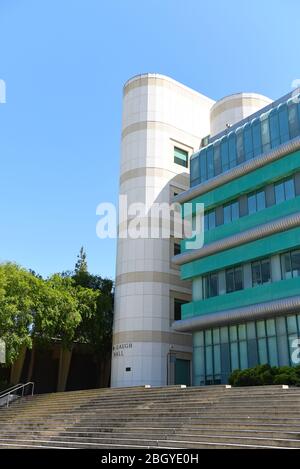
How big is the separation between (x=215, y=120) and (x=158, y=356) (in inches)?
966

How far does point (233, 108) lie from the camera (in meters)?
48.0

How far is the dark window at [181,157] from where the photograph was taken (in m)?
44.2

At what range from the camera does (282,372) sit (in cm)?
2566

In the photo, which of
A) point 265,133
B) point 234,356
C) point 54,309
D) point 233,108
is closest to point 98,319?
point 54,309

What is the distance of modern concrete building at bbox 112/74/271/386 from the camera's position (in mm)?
37719

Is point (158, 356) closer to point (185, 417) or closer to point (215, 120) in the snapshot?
point (185, 417)

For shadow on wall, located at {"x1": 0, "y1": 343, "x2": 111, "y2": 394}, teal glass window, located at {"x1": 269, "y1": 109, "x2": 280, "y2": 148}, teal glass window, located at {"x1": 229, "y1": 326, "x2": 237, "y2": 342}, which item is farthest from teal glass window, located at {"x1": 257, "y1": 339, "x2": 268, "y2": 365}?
shadow on wall, located at {"x1": 0, "y1": 343, "x2": 111, "y2": 394}

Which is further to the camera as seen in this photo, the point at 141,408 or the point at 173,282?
the point at 173,282

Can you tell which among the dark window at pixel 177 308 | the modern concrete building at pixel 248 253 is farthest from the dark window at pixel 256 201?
the dark window at pixel 177 308

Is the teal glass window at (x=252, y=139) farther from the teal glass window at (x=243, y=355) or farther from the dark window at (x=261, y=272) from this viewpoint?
the teal glass window at (x=243, y=355)

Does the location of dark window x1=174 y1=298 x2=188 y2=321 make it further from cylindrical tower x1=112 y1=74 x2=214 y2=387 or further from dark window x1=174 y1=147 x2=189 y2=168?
dark window x1=174 y1=147 x2=189 y2=168
